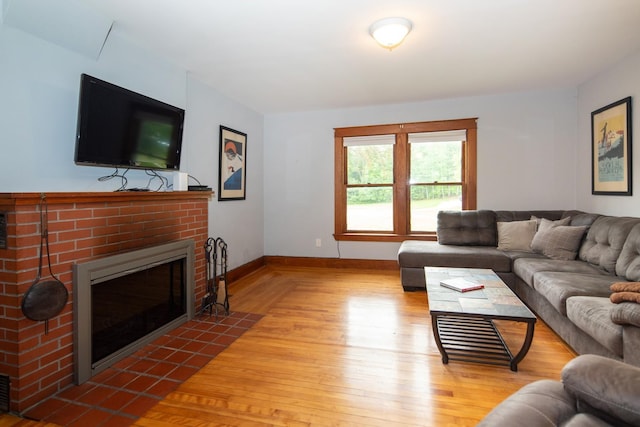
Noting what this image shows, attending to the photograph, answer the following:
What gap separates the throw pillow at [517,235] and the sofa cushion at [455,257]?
0.48 feet

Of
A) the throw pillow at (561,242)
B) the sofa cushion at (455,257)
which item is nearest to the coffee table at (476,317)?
the sofa cushion at (455,257)

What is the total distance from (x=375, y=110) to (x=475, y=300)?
128 inches

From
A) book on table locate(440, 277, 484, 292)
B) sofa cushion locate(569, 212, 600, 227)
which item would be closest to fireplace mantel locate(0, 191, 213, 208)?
book on table locate(440, 277, 484, 292)

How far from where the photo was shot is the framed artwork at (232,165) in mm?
4008

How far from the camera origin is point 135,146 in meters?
2.54

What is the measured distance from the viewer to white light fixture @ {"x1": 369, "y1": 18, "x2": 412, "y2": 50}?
2.36 meters

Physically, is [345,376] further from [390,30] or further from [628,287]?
[390,30]

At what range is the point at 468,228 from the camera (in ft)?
13.2

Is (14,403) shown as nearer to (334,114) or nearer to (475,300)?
(475,300)

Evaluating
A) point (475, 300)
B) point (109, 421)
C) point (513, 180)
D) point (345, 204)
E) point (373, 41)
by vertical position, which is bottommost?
point (109, 421)

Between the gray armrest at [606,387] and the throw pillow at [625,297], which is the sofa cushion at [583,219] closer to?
the throw pillow at [625,297]

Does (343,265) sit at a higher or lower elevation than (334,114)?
lower

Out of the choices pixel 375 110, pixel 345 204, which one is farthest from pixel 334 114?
pixel 345 204

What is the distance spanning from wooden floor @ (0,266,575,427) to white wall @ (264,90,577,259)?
76.8 inches
